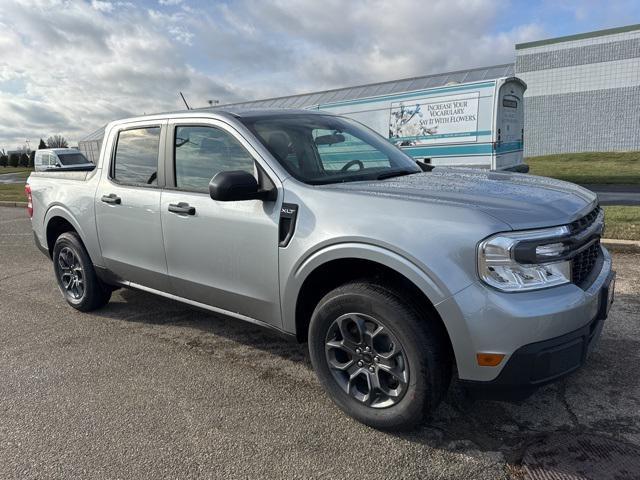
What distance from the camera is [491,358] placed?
228 cm

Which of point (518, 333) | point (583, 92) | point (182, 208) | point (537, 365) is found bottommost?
point (537, 365)

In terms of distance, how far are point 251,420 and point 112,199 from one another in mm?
2266

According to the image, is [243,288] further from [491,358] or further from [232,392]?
[491,358]

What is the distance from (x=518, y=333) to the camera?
7.27 feet

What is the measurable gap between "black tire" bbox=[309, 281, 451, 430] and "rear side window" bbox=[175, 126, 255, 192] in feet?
3.62

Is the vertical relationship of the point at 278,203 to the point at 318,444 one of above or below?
above

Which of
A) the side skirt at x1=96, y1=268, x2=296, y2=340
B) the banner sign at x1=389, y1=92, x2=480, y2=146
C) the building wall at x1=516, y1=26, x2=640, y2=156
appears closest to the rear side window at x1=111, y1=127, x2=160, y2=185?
the side skirt at x1=96, y1=268, x2=296, y2=340

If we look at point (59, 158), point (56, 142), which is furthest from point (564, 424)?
point (56, 142)

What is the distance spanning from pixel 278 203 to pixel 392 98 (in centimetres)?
1192

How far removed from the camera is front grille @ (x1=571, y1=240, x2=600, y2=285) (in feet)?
8.19

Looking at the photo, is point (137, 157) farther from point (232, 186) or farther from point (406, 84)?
point (406, 84)

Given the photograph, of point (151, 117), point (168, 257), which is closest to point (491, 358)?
point (168, 257)

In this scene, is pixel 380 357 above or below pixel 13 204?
above

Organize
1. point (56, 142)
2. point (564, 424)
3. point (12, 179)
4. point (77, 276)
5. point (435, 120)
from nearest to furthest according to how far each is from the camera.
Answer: point (564, 424) → point (77, 276) → point (435, 120) → point (12, 179) → point (56, 142)
